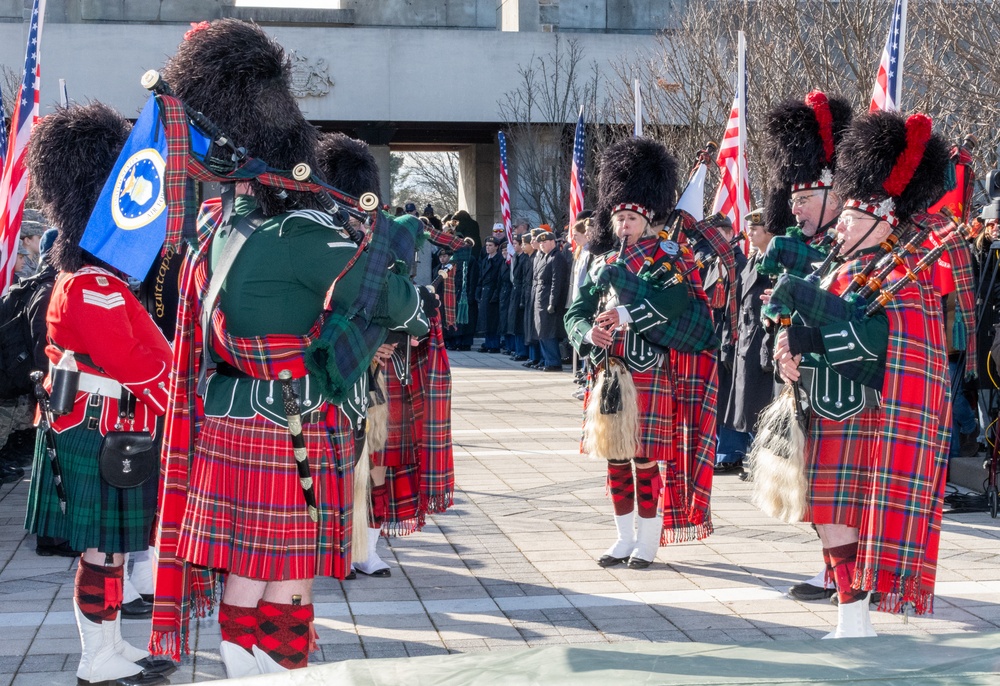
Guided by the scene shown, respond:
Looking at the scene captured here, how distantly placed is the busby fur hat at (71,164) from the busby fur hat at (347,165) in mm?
1407

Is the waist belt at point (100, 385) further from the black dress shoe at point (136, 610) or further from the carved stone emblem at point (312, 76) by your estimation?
the carved stone emblem at point (312, 76)

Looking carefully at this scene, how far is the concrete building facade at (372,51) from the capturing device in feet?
70.2

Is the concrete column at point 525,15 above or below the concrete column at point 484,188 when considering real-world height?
above

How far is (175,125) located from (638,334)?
10.1 ft

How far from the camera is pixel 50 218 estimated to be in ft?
14.5

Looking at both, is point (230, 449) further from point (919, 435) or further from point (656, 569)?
point (656, 569)

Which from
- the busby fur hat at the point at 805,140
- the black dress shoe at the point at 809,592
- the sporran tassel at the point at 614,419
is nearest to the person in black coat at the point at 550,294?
the sporran tassel at the point at 614,419

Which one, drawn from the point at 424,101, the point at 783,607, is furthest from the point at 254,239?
the point at 424,101

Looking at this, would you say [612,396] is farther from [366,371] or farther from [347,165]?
[366,371]

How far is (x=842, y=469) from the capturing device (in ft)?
14.3

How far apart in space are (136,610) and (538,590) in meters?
1.72

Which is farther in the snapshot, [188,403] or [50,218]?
[50,218]

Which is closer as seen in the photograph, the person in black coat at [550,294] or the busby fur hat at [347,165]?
the busby fur hat at [347,165]

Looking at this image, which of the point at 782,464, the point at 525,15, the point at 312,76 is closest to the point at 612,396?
the point at 782,464
